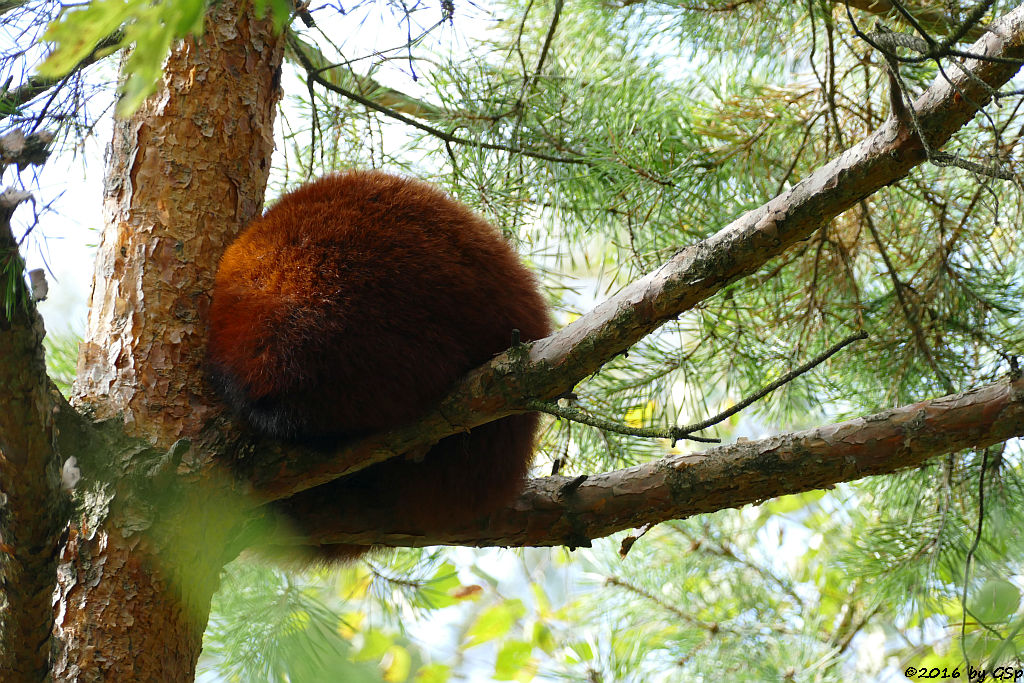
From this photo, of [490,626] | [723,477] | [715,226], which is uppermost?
[715,226]

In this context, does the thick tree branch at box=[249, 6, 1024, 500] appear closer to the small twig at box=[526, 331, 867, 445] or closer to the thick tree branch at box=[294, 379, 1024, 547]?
the small twig at box=[526, 331, 867, 445]

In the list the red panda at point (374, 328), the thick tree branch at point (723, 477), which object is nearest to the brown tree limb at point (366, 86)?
the red panda at point (374, 328)

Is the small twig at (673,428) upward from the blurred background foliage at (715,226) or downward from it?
downward

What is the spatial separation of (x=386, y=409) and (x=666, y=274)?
43 cm

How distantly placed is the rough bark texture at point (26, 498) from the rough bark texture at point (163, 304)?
7.2 inches

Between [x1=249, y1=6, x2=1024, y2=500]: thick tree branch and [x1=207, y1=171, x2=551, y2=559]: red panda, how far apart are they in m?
0.07

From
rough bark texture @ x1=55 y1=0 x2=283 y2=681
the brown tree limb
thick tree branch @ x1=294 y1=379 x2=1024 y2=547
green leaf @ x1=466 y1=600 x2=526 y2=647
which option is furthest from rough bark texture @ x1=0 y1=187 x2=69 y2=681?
green leaf @ x1=466 y1=600 x2=526 y2=647

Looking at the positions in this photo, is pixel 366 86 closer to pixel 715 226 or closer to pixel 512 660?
pixel 715 226

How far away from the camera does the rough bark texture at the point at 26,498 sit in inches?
36.1

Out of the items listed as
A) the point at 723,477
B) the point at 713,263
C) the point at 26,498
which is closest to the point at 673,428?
the point at 713,263

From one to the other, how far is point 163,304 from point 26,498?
47 cm

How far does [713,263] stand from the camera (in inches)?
40.2

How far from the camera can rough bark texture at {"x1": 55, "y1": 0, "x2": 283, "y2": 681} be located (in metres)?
1.17

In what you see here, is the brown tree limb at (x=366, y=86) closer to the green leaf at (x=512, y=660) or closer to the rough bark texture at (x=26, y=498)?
the rough bark texture at (x=26, y=498)
